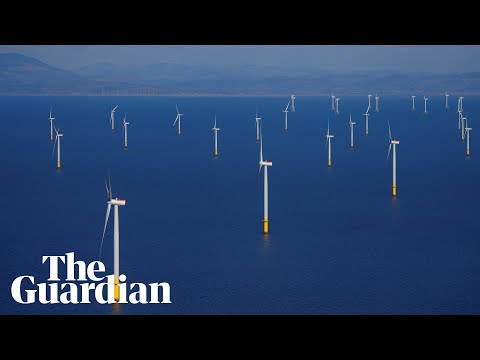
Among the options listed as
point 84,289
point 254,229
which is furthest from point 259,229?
point 84,289

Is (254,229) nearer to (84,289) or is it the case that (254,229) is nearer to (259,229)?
(259,229)

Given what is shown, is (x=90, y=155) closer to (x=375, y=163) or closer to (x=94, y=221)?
(x=375, y=163)

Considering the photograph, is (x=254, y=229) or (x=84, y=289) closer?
(x=84, y=289)

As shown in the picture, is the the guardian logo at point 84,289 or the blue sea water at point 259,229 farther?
the blue sea water at point 259,229
